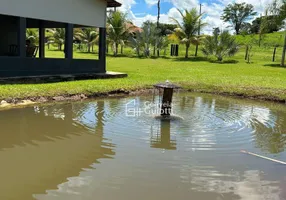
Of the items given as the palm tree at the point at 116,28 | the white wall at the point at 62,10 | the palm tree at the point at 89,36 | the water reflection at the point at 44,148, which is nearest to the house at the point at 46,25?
the white wall at the point at 62,10

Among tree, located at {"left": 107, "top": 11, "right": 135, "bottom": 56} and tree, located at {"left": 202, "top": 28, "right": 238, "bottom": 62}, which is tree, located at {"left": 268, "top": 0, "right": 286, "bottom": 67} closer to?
tree, located at {"left": 202, "top": 28, "right": 238, "bottom": 62}

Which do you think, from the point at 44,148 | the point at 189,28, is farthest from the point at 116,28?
the point at 44,148

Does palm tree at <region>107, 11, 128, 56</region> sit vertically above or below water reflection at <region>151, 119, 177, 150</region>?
above

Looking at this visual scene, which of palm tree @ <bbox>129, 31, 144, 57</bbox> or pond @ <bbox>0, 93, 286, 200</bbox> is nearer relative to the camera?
pond @ <bbox>0, 93, 286, 200</bbox>

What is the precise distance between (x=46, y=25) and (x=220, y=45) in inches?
602

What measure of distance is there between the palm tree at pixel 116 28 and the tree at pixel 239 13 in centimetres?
4345

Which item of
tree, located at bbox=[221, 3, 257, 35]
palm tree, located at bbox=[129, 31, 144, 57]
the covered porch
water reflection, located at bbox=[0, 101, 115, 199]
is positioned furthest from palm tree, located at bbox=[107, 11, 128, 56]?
tree, located at bbox=[221, 3, 257, 35]

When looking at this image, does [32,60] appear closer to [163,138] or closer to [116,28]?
[163,138]

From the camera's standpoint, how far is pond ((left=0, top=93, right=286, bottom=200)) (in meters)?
4.45

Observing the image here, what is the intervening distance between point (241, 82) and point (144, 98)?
568cm

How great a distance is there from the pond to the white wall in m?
5.12

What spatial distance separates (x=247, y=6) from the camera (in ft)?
230

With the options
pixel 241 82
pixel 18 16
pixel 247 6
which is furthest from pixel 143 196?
pixel 247 6

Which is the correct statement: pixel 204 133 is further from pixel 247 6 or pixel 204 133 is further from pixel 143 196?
pixel 247 6
